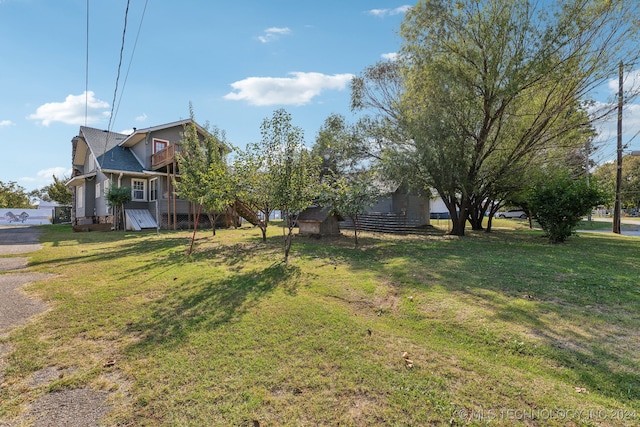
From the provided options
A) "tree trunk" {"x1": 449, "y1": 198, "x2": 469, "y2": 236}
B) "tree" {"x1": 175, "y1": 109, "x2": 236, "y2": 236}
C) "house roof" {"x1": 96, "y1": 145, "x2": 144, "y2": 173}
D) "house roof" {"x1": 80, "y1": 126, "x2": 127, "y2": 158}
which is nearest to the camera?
"tree" {"x1": 175, "y1": 109, "x2": 236, "y2": 236}

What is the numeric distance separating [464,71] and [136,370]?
13682mm

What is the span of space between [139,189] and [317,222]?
1467cm

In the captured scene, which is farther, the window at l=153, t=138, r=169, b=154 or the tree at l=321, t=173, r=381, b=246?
the window at l=153, t=138, r=169, b=154

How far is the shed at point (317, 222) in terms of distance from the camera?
1363 cm

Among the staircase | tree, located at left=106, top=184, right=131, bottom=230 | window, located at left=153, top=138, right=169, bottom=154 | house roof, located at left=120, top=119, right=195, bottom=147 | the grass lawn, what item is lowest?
the grass lawn

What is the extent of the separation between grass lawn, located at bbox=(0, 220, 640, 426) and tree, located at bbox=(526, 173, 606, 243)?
5015mm

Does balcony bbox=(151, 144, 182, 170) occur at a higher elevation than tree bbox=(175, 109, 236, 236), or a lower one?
higher

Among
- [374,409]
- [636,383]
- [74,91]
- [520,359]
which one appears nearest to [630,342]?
[636,383]

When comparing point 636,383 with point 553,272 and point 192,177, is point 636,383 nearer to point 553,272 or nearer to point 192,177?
point 553,272

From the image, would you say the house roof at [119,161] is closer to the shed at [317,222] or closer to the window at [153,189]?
the window at [153,189]

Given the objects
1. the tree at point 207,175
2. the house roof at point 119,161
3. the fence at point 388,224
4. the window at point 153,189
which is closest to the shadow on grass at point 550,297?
the tree at point 207,175

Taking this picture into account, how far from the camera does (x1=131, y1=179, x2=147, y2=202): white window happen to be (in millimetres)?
20797

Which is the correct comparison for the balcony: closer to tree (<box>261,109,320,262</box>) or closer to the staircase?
the staircase

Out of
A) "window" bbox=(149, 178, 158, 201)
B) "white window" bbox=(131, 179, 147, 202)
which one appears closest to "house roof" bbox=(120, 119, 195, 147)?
"white window" bbox=(131, 179, 147, 202)
